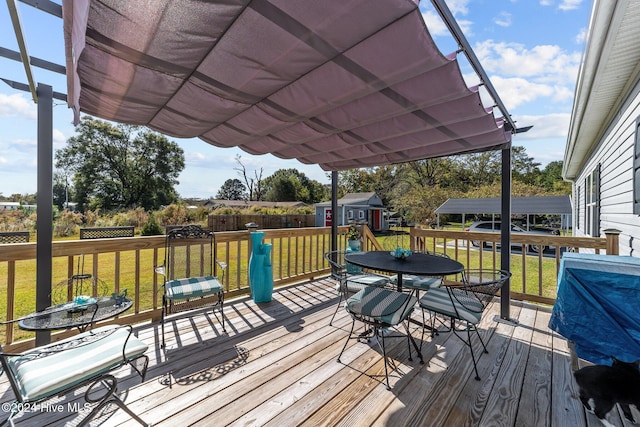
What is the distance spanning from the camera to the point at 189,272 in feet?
10.8

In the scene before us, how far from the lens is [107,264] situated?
296 inches

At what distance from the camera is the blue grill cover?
84.4 inches

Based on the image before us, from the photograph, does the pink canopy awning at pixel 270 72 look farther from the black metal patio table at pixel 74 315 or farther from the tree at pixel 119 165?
the tree at pixel 119 165

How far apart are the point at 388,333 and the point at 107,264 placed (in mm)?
7861

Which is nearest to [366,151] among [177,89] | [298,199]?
[177,89]

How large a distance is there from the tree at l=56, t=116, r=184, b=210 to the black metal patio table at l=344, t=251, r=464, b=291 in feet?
83.2

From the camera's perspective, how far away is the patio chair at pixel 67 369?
1.34m

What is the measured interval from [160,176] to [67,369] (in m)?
26.2

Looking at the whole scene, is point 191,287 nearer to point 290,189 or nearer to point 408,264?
point 408,264

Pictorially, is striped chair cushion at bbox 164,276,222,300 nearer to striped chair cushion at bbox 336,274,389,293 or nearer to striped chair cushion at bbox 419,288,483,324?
striped chair cushion at bbox 336,274,389,293

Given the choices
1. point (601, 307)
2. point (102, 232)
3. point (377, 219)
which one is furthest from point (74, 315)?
point (377, 219)

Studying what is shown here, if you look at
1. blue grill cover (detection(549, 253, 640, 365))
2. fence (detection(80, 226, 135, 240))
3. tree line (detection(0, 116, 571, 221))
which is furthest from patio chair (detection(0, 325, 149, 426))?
tree line (detection(0, 116, 571, 221))

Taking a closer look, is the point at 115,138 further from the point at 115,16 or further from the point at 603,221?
the point at 603,221

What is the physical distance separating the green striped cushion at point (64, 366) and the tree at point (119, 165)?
25.5 metres
